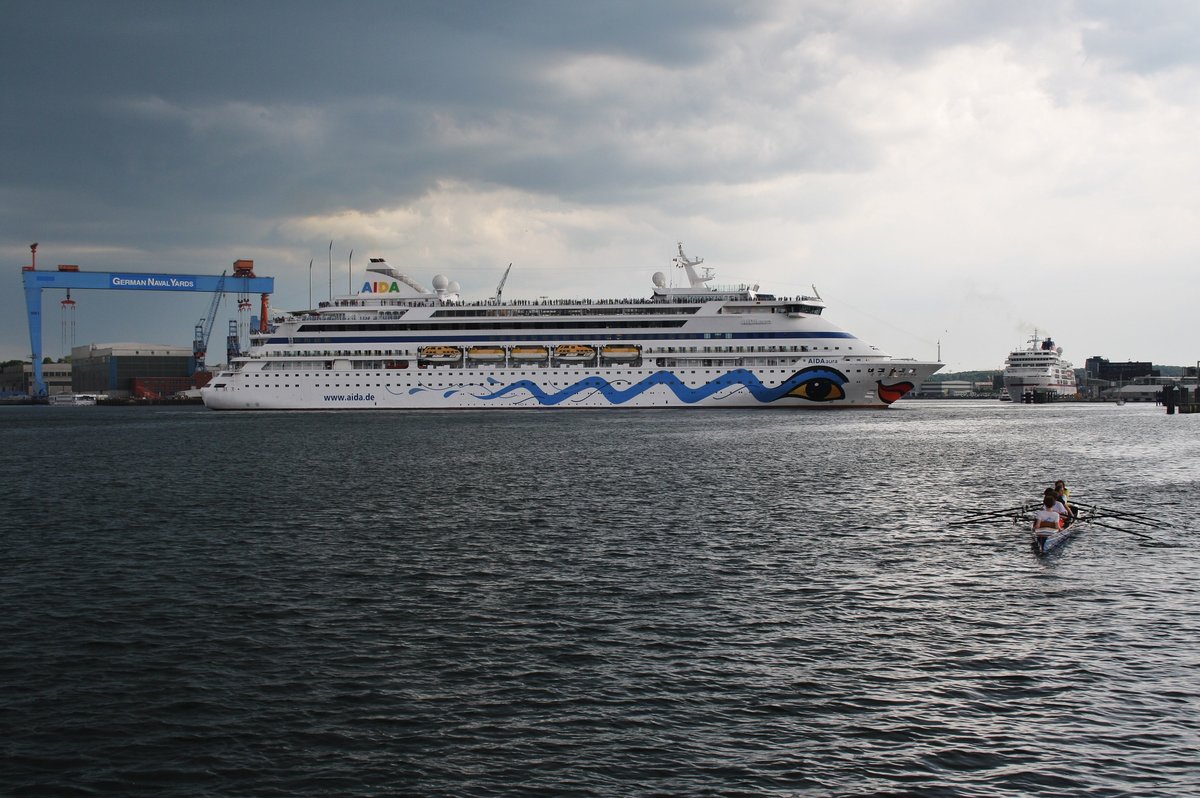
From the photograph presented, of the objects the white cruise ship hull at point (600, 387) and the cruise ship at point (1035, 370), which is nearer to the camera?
the white cruise ship hull at point (600, 387)

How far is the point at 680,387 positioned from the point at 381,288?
3516 cm

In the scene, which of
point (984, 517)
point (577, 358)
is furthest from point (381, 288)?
point (984, 517)

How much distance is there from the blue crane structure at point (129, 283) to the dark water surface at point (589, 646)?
11202cm

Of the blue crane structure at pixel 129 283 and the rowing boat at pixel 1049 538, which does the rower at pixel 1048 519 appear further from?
the blue crane structure at pixel 129 283

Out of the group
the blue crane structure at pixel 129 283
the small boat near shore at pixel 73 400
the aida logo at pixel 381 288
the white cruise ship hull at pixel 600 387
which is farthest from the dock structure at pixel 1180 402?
the small boat near shore at pixel 73 400

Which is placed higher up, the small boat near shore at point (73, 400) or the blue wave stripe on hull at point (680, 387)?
the small boat near shore at point (73, 400)

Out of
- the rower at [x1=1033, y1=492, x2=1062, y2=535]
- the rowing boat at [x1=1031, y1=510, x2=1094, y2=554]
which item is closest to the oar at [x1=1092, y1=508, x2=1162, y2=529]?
the rowing boat at [x1=1031, y1=510, x2=1094, y2=554]

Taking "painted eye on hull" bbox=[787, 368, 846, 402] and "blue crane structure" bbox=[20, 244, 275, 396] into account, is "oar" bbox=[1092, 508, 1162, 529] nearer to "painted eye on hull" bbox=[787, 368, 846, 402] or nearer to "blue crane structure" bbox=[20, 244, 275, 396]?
"painted eye on hull" bbox=[787, 368, 846, 402]

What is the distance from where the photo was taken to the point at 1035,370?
16575 cm

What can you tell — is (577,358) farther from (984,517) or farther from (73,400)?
(73,400)

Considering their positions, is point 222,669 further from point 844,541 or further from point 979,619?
point 844,541

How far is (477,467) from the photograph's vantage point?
40.9m

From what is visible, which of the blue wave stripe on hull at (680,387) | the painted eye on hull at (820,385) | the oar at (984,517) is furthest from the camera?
the blue wave stripe on hull at (680,387)

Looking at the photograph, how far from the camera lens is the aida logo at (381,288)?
10188 cm
